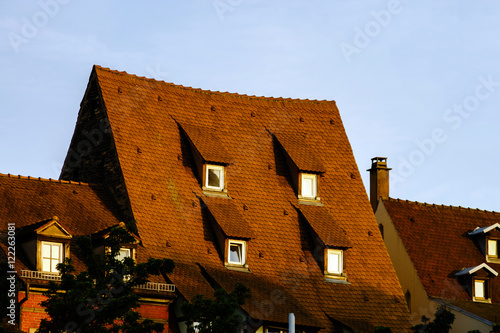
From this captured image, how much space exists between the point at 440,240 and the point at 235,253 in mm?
14598

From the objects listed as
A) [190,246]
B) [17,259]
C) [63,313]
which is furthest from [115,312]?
[190,246]

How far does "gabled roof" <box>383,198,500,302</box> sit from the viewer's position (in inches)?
2490

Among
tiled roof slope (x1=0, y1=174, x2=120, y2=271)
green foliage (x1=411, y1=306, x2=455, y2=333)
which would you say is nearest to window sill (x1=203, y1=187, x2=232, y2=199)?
tiled roof slope (x1=0, y1=174, x2=120, y2=271)

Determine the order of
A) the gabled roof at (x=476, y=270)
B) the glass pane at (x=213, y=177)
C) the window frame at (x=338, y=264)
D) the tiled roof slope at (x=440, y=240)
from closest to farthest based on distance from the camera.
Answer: the window frame at (x=338, y=264)
the glass pane at (x=213, y=177)
the gabled roof at (x=476, y=270)
the tiled roof slope at (x=440, y=240)

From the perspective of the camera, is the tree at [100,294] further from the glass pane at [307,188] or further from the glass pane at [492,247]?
the glass pane at [492,247]

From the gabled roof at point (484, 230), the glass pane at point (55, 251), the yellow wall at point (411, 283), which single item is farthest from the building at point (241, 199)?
the gabled roof at point (484, 230)

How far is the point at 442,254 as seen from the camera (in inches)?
2554

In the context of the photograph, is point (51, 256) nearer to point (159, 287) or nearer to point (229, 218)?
point (159, 287)

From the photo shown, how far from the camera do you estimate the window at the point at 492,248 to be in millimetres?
66188

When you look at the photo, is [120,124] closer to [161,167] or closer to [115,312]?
[161,167]

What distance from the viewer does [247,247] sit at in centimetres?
5569

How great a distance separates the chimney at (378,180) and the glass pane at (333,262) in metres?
10.6

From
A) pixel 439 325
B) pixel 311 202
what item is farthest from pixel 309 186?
pixel 439 325

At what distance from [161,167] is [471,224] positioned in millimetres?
19120
